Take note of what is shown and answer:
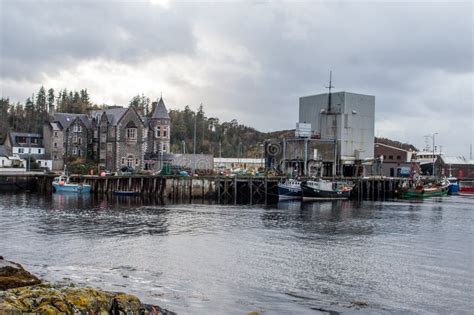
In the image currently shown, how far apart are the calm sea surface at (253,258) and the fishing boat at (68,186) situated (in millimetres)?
25882

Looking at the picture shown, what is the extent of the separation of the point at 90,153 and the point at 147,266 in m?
75.3

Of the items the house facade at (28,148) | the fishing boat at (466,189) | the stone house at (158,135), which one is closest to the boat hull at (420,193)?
the fishing boat at (466,189)

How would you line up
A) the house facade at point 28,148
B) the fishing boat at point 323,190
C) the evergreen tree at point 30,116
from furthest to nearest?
the evergreen tree at point 30,116, the house facade at point 28,148, the fishing boat at point 323,190

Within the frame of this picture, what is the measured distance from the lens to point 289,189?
75.8 metres

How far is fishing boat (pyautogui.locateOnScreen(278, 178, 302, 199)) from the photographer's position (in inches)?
2970

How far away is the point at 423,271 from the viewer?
2586 centimetres

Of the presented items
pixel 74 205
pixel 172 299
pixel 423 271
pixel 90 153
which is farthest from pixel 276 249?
pixel 90 153

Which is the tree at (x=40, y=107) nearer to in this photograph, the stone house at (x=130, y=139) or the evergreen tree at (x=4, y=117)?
the evergreen tree at (x=4, y=117)

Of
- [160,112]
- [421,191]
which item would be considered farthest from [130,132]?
[421,191]

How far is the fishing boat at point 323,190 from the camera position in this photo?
7566 cm

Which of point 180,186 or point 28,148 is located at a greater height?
point 28,148

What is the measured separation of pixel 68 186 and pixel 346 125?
153 ft

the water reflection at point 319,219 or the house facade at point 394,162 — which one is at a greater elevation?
the house facade at point 394,162

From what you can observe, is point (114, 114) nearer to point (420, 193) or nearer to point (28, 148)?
point (28, 148)
